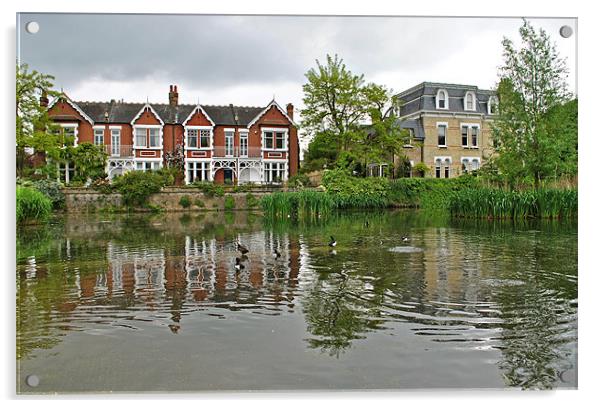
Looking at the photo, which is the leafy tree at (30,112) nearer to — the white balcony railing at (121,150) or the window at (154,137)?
the white balcony railing at (121,150)

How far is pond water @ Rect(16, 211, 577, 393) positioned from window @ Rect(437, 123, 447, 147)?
106 feet

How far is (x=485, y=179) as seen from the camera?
20.5 meters

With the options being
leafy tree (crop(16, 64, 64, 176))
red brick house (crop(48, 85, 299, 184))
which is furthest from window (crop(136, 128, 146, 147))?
leafy tree (crop(16, 64, 64, 176))

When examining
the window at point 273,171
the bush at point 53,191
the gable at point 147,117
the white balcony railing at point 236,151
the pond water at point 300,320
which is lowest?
the pond water at point 300,320

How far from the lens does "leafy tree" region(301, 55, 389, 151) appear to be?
3228 cm

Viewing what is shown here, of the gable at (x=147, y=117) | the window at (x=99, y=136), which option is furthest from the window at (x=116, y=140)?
the gable at (x=147, y=117)

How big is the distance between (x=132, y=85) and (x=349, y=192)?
24.8 m

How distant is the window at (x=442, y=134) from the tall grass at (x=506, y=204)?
21311 millimetres

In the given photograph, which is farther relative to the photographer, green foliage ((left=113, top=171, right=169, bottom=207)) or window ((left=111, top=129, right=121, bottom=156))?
window ((left=111, top=129, right=121, bottom=156))

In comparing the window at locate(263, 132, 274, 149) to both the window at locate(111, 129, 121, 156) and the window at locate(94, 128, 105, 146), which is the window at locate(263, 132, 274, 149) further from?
the window at locate(94, 128, 105, 146)

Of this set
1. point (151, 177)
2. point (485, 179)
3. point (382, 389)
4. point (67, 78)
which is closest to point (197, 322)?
point (382, 389)

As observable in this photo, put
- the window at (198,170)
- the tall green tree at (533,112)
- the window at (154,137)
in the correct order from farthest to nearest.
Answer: the window at (154,137)
the window at (198,170)
the tall green tree at (533,112)

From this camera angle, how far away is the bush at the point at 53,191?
26.6m

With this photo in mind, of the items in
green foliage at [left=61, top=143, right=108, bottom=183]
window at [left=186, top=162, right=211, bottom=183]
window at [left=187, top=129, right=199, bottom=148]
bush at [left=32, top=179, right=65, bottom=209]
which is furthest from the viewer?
window at [left=187, top=129, right=199, bottom=148]
